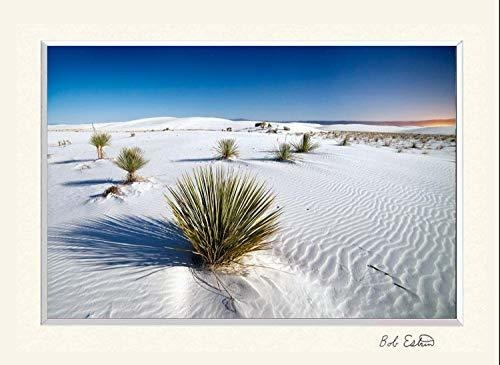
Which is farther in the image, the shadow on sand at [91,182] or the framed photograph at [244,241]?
the shadow on sand at [91,182]

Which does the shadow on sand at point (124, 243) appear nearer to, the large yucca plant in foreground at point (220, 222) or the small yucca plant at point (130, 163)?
the large yucca plant in foreground at point (220, 222)

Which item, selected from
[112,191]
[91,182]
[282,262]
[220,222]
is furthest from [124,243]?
[91,182]

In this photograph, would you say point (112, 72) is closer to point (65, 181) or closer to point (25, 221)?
point (25, 221)

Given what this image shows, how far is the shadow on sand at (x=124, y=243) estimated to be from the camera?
321cm

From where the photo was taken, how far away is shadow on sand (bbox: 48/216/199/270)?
3.21 meters

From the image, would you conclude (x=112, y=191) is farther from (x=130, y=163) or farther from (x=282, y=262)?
(x=282, y=262)
